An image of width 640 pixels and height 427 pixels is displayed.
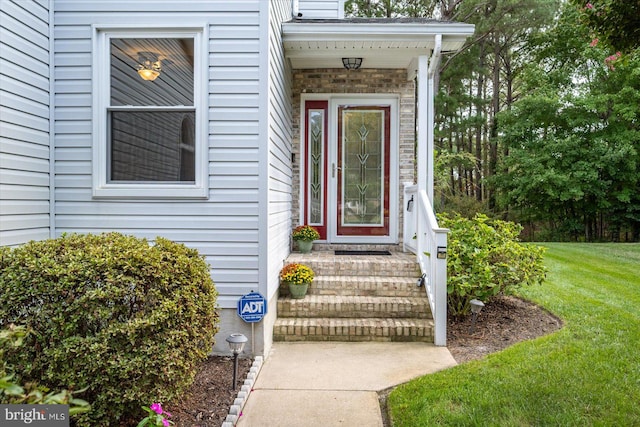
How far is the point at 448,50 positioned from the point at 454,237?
7.23ft

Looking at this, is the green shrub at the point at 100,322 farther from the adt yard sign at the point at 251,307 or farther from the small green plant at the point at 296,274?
the small green plant at the point at 296,274

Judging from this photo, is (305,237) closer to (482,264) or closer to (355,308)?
(355,308)

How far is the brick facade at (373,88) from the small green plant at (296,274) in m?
1.74

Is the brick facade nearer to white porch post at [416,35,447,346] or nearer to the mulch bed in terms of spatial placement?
white porch post at [416,35,447,346]

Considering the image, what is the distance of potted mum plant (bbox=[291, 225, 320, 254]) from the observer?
18.9ft

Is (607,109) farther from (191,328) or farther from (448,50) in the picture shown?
(191,328)

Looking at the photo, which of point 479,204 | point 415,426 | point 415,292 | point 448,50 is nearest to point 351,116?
point 448,50

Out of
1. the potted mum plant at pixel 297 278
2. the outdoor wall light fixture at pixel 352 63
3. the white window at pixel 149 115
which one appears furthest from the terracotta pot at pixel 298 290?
the outdoor wall light fixture at pixel 352 63

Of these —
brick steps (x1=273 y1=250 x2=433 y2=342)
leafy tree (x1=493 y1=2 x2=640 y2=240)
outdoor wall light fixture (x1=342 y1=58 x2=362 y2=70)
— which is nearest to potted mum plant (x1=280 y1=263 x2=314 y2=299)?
brick steps (x1=273 y1=250 x2=433 y2=342)

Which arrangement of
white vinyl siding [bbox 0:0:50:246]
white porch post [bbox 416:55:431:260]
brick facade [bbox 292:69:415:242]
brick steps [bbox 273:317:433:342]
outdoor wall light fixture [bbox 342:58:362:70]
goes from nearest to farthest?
white vinyl siding [bbox 0:0:50:246], brick steps [bbox 273:317:433:342], white porch post [bbox 416:55:431:260], outdoor wall light fixture [bbox 342:58:362:70], brick facade [bbox 292:69:415:242]

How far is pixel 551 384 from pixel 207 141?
3.16m

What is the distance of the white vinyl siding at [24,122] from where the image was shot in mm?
3158

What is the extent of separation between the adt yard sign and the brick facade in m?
2.64

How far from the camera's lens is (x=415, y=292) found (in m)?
4.69
